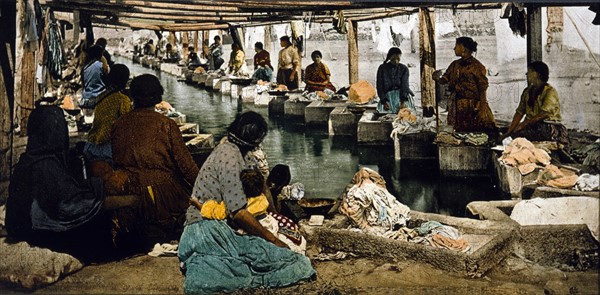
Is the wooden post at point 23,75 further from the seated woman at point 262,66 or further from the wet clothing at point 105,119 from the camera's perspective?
the seated woman at point 262,66

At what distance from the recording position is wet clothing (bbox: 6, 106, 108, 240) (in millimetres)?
4727

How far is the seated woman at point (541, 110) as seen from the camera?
7.45m

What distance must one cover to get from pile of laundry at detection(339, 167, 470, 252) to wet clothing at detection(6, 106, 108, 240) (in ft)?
7.38

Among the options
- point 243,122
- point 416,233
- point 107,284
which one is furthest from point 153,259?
point 416,233

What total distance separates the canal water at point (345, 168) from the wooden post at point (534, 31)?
1.84 metres

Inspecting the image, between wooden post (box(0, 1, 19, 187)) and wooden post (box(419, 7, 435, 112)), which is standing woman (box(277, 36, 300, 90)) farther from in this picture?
wooden post (box(0, 1, 19, 187))

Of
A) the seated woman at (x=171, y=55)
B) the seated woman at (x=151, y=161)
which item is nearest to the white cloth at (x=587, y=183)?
the seated woman at (x=151, y=161)

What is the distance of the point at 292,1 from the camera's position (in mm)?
8258

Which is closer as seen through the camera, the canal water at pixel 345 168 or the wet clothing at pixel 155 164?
the wet clothing at pixel 155 164

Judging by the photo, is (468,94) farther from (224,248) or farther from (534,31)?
(224,248)

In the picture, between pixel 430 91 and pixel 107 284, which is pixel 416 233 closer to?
pixel 107 284

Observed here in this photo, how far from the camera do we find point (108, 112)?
239 inches

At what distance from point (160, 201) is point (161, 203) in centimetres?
2

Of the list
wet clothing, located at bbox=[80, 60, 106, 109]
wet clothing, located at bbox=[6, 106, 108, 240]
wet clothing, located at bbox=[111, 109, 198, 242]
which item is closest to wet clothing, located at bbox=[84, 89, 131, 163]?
wet clothing, located at bbox=[111, 109, 198, 242]
